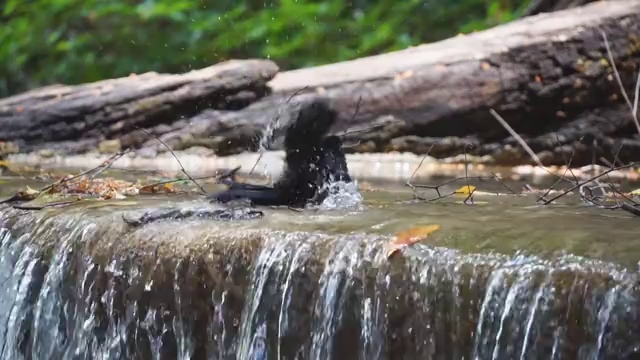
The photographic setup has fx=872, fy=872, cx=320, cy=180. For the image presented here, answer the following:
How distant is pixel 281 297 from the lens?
2623mm

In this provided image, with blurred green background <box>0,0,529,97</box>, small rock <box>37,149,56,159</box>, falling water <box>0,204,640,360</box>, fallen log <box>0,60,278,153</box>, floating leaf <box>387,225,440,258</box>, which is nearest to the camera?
falling water <box>0,204,640,360</box>

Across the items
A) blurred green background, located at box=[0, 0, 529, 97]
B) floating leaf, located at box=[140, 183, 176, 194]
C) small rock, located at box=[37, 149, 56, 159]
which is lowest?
small rock, located at box=[37, 149, 56, 159]

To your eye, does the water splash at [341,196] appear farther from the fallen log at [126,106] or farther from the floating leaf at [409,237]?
the fallen log at [126,106]

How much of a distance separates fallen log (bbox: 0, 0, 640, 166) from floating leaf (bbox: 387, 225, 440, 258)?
324 centimetres

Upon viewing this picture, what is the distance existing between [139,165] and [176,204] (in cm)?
299

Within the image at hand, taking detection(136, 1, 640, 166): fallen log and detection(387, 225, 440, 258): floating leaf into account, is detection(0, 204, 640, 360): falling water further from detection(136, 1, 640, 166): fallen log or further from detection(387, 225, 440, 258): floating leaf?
detection(136, 1, 640, 166): fallen log

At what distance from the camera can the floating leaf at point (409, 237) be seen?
2482 mm

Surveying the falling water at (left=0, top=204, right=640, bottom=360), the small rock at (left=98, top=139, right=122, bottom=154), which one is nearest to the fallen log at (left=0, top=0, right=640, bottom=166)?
the small rock at (left=98, top=139, right=122, bottom=154)

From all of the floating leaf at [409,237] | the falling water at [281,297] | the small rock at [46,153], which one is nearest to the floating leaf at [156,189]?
the falling water at [281,297]

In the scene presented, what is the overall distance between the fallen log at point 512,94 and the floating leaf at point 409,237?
10.6 ft

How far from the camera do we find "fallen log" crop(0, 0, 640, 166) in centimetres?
599

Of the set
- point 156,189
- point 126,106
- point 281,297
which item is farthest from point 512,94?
point 281,297

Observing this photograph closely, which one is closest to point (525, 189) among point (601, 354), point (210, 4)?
point (601, 354)

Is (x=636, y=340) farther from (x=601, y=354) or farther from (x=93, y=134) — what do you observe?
(x=93, y=134)
